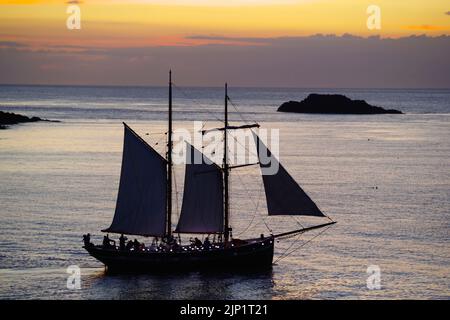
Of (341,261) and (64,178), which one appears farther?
(64,178)

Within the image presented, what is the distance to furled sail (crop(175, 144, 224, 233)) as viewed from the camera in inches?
2061

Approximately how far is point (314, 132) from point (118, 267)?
11720cm

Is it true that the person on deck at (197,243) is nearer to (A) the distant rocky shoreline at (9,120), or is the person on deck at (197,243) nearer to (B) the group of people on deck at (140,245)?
(B) the group of people on deck at (140,245)

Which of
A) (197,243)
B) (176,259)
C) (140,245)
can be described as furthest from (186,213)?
(140,245)

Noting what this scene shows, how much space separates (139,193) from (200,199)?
342 centimetres

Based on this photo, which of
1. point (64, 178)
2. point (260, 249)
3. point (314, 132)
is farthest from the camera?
point (314, 132)

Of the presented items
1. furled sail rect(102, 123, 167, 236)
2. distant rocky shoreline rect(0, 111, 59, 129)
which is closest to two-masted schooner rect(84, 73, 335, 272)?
furled sail rect(102, 123, 167, 236)

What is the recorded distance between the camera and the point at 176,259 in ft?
167

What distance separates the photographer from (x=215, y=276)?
1980 inches

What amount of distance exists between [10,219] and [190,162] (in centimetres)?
1857

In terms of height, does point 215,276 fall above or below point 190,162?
below
